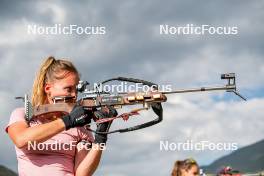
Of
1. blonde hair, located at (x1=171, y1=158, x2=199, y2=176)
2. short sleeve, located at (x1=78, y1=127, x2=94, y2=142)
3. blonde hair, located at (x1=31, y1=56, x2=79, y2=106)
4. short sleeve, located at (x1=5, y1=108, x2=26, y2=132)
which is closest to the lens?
short sleeve, located at (x1=5, y1=108, x2=26, y2=132)

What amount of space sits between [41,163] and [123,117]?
1.12 m

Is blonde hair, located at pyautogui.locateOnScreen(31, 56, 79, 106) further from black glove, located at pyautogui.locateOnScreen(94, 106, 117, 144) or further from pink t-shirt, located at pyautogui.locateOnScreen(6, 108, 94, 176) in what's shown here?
black glove, located at pyautogui.locateOnScreen(94, 106, 117, 144)

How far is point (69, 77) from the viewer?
6.27 m

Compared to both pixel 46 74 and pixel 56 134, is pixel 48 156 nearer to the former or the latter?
pixel 56 134

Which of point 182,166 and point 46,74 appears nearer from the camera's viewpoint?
point 46,74

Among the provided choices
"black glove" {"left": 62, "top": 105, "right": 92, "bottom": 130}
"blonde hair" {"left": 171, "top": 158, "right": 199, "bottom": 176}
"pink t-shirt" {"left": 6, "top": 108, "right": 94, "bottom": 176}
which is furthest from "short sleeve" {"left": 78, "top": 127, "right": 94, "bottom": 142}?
"blonde hair" {"left": 171, "top": 158, "right": 199, "bottom": 176}

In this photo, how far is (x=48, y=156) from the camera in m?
6.12

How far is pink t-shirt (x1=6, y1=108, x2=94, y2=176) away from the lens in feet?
19.8

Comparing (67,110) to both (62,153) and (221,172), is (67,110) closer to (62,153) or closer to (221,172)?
(62,153)

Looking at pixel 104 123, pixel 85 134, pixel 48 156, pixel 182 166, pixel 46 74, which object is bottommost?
pixel 182 166

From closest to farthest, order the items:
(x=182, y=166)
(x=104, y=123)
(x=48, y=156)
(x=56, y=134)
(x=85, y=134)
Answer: (x=56, y=134), (x=48, y=156), (x=104, y=123), (x=85, y=134), (x=182, y=166)

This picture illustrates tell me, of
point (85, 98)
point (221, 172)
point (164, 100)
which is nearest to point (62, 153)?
point (85, 98)

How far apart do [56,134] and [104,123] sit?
25.4 inches

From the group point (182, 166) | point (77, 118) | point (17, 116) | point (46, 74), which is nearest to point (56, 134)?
point (77, 118)
